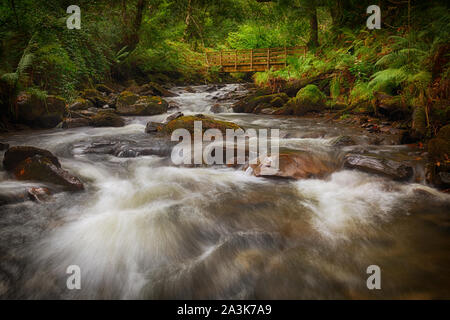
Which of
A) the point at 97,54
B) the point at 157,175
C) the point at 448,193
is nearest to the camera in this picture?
the point at 448,193

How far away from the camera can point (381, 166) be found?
380 cm

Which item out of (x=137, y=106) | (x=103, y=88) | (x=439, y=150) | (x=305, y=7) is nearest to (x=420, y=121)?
(x=439, y=150)

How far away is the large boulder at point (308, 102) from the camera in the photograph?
9008 mm

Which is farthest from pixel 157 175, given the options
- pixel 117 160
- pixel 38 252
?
pixel 38 252

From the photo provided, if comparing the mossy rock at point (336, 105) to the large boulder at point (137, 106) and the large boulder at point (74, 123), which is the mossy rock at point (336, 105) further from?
the large boulder at point (74, 123)

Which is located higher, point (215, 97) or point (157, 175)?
point (215, 97)

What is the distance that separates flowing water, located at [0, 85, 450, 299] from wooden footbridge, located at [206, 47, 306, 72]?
13154mm

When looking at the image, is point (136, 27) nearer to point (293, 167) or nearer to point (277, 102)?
point (277, 102)

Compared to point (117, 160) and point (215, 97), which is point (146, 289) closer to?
point (117, 160)

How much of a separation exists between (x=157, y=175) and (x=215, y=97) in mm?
9854

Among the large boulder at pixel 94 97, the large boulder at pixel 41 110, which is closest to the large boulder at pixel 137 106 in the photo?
the large boulder at pixel 94 97

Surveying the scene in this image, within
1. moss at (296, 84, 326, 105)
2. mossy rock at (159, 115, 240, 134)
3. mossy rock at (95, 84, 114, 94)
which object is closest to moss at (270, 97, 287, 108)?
moss at (296, 84, 326, 105)

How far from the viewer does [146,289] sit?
201 cm

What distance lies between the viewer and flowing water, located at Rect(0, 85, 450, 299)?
2006 mm
